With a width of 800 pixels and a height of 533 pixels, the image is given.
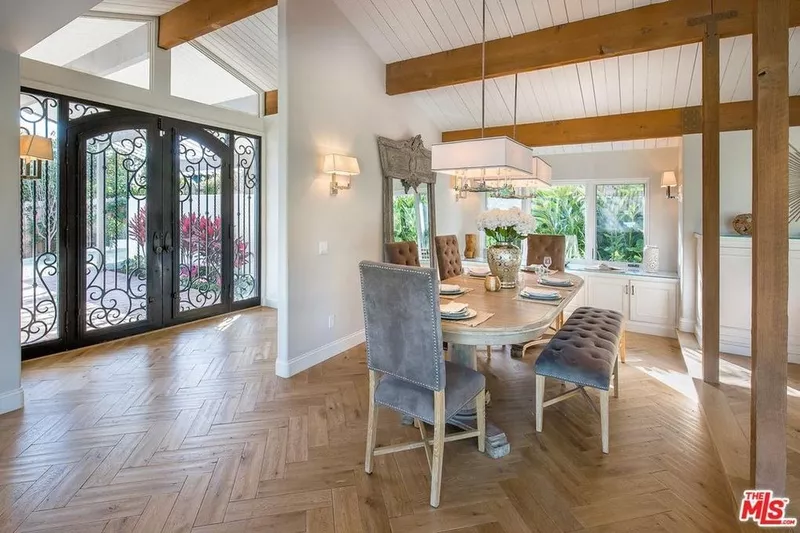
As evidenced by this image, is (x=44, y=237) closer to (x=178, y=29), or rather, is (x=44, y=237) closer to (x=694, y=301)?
(x=178, y=29)

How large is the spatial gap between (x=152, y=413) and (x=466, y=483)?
2.13m

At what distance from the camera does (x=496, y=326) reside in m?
2.10

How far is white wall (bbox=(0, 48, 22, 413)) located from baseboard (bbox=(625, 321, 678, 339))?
19.1 feet

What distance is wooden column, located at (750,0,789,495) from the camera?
173 centimetres

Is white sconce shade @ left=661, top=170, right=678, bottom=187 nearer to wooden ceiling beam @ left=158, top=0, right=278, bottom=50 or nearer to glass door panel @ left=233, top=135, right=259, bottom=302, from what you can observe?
wooden ceiling beam @ left=158, top=0, right=278, bottom=50

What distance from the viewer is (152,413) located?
2.85 m

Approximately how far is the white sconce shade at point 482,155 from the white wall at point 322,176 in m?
1.31

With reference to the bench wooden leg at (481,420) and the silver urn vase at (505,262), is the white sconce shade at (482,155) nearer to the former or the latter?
the silver urn vase at (505,262)

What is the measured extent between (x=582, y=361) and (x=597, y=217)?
431cm

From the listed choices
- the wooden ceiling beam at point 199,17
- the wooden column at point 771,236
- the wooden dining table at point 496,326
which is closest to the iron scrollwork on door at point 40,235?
the wooden ceiling beam at point 199,17

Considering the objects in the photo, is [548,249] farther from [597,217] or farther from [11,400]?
[11,400]

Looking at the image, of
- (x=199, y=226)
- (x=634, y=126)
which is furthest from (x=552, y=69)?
(x=199, y=226)

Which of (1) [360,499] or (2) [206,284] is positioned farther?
(2) [206,284]

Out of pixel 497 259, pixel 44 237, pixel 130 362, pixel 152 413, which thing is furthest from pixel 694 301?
pixel 44 237
